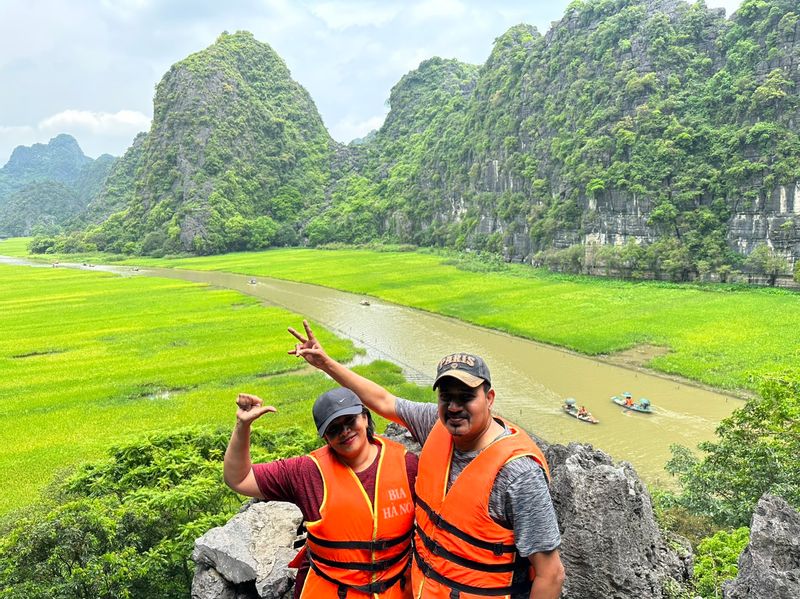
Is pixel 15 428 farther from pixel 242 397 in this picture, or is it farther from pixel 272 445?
pixel 242 397

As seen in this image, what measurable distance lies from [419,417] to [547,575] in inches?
49.9

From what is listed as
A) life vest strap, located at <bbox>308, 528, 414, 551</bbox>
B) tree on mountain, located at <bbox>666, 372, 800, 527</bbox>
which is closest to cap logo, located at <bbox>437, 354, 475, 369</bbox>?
life vest strap, located at <bbox>308, 528, 414, 551</bbox>

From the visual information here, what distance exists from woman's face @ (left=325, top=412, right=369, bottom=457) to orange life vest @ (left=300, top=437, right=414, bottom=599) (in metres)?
0.16

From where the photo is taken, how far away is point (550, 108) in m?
74.9

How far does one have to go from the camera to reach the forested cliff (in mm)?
48562

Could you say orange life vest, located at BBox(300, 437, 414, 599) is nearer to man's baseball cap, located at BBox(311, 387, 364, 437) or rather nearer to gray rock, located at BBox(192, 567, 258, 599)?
man's baseball cap, located at BBox(311, 387, 364, 437)

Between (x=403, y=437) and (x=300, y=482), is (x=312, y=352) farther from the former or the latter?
(x=403, y=437)

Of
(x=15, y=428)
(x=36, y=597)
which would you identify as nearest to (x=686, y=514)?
(x=36, y=597)

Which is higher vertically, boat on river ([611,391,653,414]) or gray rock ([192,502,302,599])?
gray rock ([192,502,302,599])

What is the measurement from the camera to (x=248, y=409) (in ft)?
9.95

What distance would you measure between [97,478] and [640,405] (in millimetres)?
15822

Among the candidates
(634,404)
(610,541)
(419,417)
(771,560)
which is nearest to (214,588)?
(419,417)

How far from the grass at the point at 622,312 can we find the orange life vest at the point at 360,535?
41.6 ft

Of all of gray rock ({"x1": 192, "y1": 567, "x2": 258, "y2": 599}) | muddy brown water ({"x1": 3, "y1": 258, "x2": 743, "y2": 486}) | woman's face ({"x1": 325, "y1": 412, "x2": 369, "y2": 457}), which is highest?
woman's face ({"x1": 325, "y1": 412, "x2": 369, "y2": 457})
